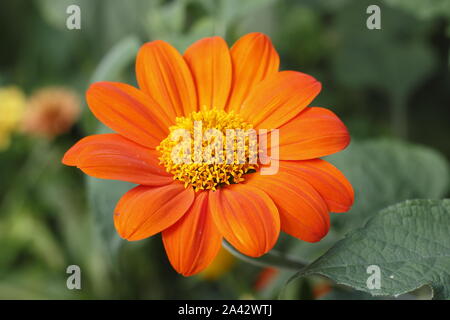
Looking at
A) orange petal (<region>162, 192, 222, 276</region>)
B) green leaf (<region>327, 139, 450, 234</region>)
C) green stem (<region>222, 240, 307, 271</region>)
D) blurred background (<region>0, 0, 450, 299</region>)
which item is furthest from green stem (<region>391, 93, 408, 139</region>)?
orange petal (<region>162, 192, 222, 276</region>)

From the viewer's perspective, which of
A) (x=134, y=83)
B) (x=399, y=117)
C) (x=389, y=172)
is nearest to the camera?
(x=389, y=172)

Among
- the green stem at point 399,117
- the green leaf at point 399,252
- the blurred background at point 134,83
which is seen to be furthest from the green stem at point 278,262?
the green stem at point 399,117

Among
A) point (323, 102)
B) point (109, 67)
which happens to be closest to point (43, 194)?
point (109, 67)

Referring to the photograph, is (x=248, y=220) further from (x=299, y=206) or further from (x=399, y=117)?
(x=399, y=117)

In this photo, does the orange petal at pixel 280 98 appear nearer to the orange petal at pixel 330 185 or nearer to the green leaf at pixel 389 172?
the orange petal at pixel 330 185

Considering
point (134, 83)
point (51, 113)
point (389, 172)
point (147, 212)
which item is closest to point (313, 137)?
point (147, 212)

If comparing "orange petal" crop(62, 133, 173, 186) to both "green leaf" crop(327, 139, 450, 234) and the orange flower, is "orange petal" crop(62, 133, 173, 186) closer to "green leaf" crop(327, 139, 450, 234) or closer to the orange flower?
the orange flower
